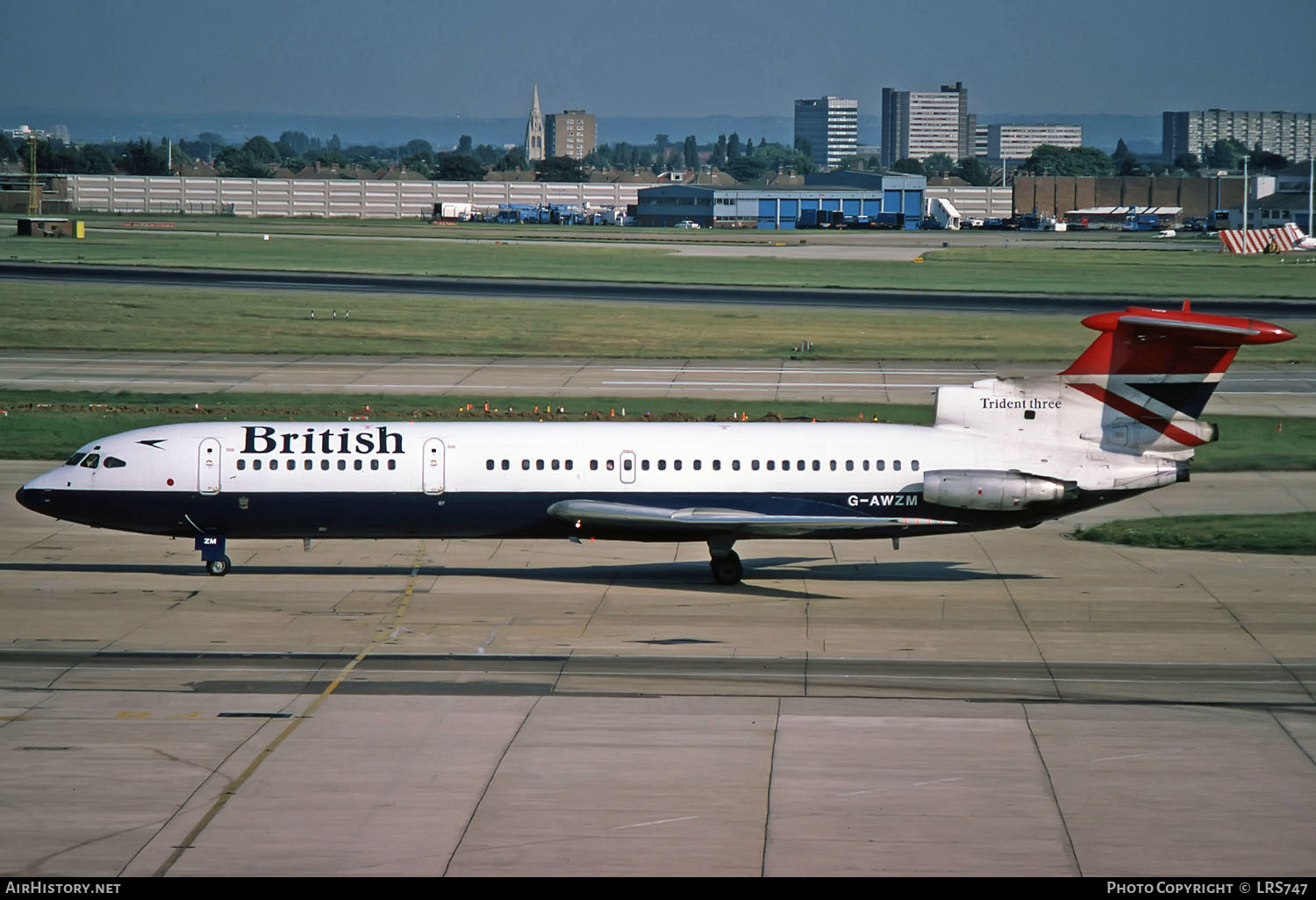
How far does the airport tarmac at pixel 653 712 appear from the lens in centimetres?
1861

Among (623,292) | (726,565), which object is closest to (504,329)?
(623,292)

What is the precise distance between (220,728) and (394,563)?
1310 centimetres

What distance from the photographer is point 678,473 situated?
3316cm

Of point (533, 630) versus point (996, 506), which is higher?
point (996, 506)

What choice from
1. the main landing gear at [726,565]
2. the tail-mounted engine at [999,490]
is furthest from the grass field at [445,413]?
the main landing gear at [726,565]

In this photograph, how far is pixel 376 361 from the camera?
71.8 metres

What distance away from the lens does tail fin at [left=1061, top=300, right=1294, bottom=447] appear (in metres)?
32.3

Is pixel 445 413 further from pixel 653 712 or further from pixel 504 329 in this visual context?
pixel 653 712

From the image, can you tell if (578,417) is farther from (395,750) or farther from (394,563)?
(395,750)

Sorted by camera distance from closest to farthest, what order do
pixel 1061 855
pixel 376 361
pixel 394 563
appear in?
pixel 1061 855, pixel 394 563, pixel 376 361

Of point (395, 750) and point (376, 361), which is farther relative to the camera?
point (376, 361)

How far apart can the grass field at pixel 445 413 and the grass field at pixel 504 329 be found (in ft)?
53.2

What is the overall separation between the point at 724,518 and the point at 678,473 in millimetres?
1517

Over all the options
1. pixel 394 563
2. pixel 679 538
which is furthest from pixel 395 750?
pixel 394 563
